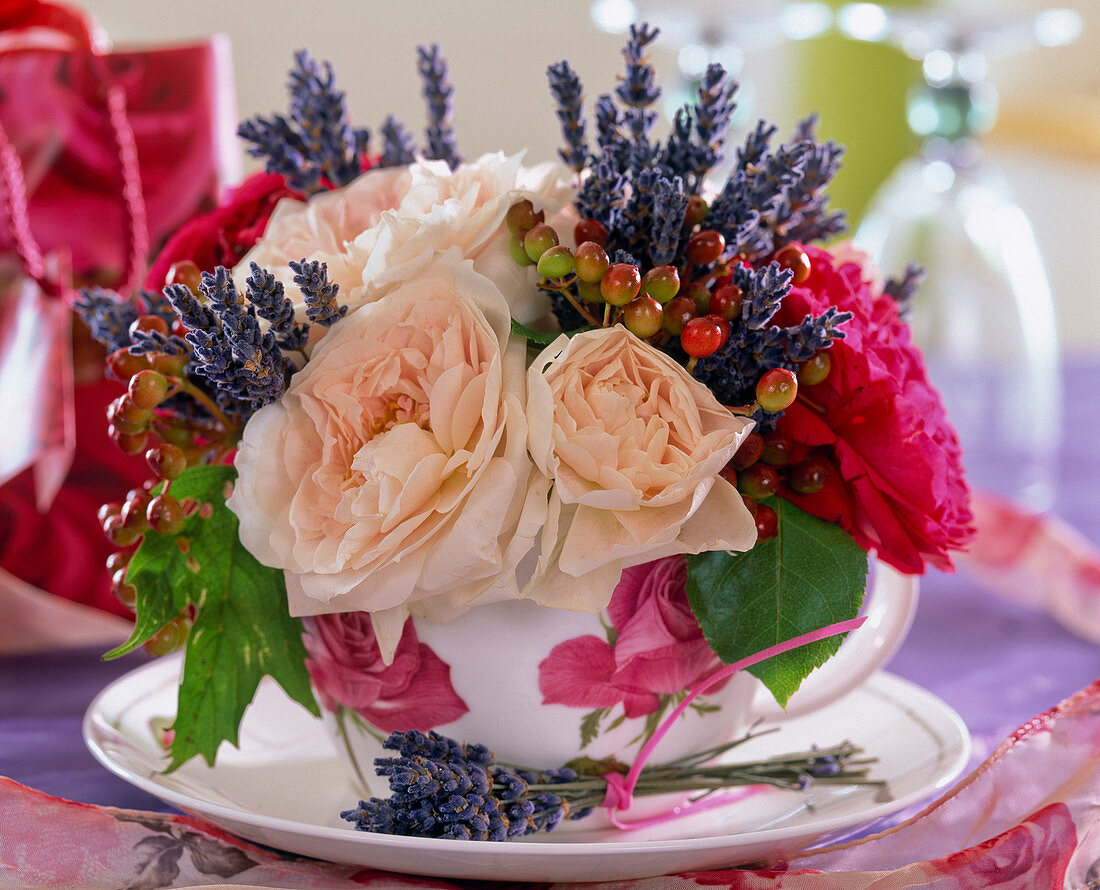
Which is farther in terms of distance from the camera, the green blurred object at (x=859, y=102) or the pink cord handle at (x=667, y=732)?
the green blurred object at (x=859, y=102)

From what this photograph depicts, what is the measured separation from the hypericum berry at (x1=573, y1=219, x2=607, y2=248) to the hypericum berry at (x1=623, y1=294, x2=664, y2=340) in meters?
0.03

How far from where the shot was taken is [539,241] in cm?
34

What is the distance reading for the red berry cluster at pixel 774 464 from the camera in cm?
33

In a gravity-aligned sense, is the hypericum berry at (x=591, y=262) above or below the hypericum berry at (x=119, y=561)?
above

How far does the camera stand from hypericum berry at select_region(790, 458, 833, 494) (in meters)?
0.35

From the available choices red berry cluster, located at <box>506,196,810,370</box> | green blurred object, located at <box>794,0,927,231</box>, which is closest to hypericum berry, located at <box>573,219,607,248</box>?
red berry cluster, located at <box>506,196,810,370</box>

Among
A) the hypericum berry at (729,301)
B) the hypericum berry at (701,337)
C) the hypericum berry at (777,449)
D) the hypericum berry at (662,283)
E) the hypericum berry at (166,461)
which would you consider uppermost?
the hypericum berry at (662,283)

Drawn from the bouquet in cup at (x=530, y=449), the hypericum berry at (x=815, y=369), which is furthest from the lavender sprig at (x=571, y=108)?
the hypericum berry at (x=815, y=369)

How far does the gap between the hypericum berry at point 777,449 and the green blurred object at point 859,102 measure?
2.71 meters

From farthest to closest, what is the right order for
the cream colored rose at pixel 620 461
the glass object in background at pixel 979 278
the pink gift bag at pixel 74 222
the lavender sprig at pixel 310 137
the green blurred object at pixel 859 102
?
1. the green blurred object at pixel 859 102
2. the glass object in background at pixel 979 278
3. the pink gift bag at pixel 74 222
4. the lavender sprig at pixel 310 137
5. the cream colored rose at pixel 620 461

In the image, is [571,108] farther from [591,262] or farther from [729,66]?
[729,66]

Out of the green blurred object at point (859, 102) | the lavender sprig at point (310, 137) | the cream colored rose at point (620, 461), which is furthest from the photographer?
the green blurred object at point (859, 102)

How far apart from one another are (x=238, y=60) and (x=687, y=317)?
2037mm

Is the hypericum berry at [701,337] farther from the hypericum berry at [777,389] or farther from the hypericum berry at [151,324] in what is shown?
the hypericum berry at [151,324]
